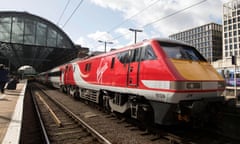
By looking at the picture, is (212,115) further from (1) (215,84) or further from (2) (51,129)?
(2) (51,129)

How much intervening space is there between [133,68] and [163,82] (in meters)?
1.86

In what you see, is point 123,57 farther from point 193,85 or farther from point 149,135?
point 193,85

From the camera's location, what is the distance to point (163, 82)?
6.05 meters

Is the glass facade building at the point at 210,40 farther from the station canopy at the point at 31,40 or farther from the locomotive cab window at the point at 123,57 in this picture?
the locomotive cab window at the point at 123,57

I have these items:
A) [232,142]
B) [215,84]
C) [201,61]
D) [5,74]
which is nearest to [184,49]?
[201,61]

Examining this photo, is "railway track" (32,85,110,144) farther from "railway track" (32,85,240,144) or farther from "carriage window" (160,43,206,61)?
"carriage window" (160,43,206,61)

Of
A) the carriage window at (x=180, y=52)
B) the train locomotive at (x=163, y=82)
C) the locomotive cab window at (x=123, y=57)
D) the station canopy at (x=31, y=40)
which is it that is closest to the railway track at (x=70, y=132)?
the train locomotive at (x=163, y=82)

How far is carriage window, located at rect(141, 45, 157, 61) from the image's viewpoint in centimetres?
681

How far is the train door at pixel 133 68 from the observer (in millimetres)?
7438

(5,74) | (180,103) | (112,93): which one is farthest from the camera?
(5,74)

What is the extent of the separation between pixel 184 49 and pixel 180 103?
2.35 metres

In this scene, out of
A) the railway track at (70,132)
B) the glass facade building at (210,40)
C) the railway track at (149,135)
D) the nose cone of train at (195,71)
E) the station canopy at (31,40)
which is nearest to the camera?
the nose cone of train at (195,71)

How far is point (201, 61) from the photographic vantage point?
740 cm

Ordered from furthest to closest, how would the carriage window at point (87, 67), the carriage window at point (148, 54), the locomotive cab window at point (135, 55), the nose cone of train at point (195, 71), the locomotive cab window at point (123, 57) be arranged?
the carriage window at point (87, 67) < the locomotive cab window at point (123, 57) < the locomotive cab window at point (135, 55) < the carriage window at point (148, 54) < the nose cone of train at point (195, 71)
